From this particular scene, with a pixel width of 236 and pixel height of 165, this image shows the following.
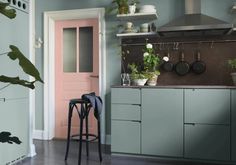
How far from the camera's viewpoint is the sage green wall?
3.71m

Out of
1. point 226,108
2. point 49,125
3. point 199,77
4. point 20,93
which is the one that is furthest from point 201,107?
point 49,125

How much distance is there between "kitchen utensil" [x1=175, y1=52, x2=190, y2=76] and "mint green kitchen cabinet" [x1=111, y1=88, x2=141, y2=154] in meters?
0.76

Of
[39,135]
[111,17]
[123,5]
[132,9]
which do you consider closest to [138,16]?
[132,9]

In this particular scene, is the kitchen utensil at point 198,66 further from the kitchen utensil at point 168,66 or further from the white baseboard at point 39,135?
the white baseboard at point 39,135

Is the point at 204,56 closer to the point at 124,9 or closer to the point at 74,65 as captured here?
the point at 124,9

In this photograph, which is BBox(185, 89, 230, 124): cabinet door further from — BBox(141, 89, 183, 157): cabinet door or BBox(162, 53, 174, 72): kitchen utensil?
BBox(162, 53, 174, 72): kitchen utensil

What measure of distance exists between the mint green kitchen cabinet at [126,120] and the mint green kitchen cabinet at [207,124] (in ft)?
1.97

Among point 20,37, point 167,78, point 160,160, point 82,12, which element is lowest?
point 160,160

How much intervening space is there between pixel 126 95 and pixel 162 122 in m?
0.56

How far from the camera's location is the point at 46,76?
14.6ft

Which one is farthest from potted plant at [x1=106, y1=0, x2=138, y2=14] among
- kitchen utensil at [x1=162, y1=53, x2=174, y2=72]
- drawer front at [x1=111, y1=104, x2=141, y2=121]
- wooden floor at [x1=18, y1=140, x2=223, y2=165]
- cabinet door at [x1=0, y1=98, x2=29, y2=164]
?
wooden floor at [x1=18, y1=140, x2=223, y2=165]

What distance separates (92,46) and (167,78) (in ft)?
4.37

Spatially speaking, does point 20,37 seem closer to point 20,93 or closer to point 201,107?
point 20,93

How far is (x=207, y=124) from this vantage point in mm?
3191
